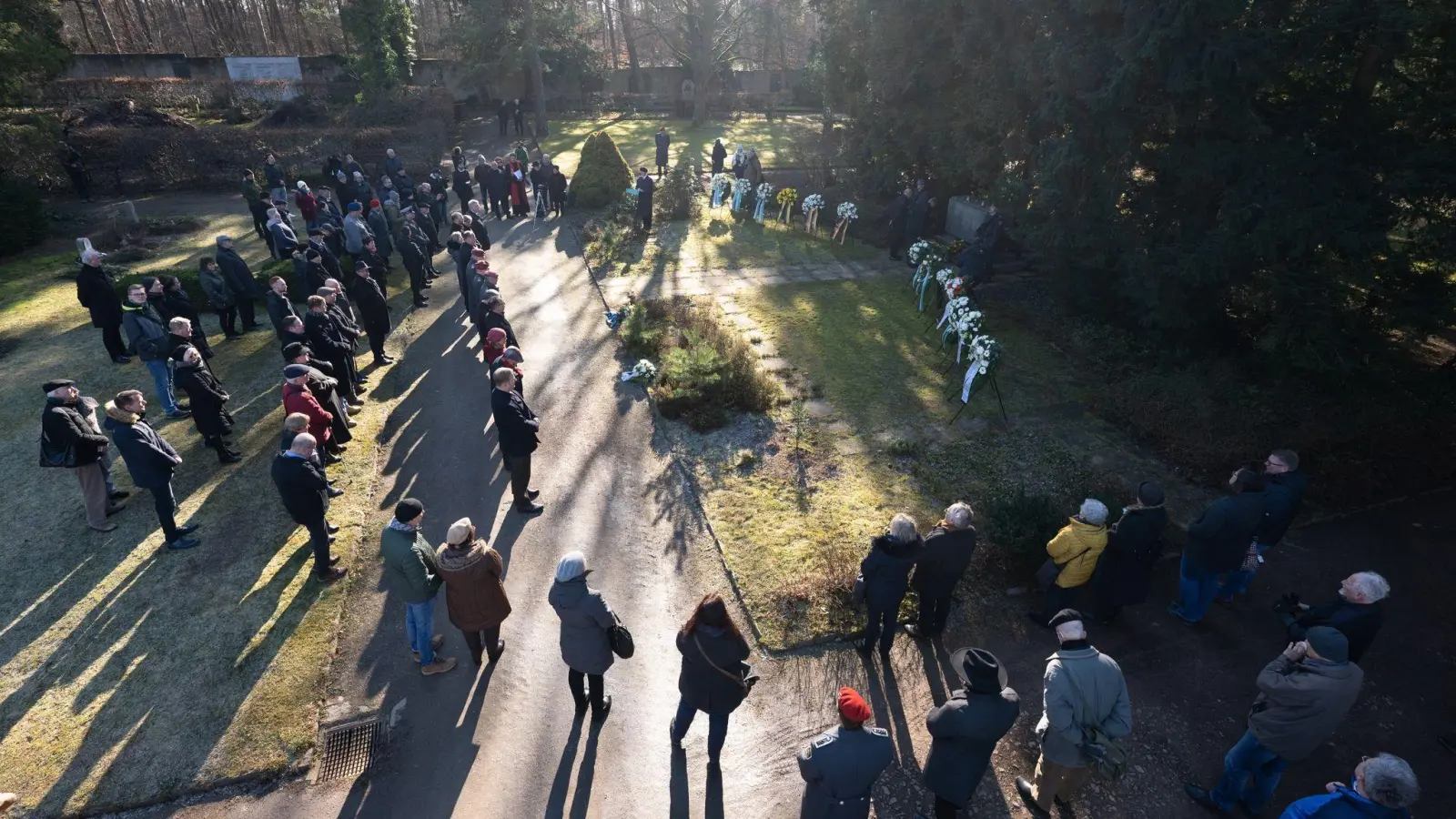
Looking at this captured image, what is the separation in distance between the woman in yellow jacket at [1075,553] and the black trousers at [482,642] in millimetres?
5135

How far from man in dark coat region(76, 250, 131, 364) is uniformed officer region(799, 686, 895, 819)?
12941 mm

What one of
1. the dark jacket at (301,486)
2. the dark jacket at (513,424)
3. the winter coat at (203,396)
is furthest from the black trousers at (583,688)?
the winter coat at (203,396)

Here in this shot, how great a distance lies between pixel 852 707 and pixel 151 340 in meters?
11.0

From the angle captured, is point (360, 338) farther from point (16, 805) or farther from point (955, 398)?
point (955, 398)

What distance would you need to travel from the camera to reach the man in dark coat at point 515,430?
800 cm

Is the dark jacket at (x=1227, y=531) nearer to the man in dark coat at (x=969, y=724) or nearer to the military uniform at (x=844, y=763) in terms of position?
the man in dark coat at (x=969, y=724)

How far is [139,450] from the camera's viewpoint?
23.8ft

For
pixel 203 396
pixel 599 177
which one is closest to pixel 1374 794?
pixel 203 396

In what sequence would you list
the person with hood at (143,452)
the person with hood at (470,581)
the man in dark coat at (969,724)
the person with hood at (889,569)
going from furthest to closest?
the person with hood at (143,452)
the person with hood at (889,569)
the person with hood at (470,581)
the man in dark coat at (969,724)

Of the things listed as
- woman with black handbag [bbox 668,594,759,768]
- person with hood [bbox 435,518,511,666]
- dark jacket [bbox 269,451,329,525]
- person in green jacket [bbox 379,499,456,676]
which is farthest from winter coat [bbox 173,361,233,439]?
woman with black handbag [bbox 668,594,759,768]

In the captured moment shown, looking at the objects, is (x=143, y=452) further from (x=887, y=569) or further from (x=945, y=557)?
(x=945, y=557)

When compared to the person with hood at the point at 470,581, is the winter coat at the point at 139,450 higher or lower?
higher

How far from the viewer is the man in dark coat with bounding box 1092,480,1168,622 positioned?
6.39m

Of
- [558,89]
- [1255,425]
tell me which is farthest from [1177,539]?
[558,89]
